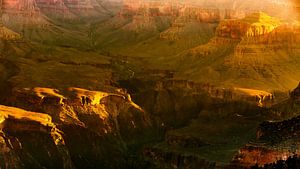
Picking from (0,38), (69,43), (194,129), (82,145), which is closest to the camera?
(82,145)

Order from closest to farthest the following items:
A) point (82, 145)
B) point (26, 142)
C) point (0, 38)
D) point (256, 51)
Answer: point (26, 142) → point (82, 145) → point (256, 51) → point (0, 38)

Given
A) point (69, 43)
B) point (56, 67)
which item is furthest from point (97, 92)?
point (69, 43)

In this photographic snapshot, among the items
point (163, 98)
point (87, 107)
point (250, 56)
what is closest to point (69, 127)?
point (87, 107)

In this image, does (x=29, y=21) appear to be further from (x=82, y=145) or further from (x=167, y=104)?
(x=82, y=145)

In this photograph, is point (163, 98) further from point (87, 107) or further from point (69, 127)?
point (69, 127)

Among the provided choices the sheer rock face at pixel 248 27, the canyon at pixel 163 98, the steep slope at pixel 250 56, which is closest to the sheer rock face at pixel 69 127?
the canyon at pixel 163 98

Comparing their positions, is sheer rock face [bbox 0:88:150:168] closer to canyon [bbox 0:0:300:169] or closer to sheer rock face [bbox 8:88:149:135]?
sheer rock face [bbox 8:88:149:135]

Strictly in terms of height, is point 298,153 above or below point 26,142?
above

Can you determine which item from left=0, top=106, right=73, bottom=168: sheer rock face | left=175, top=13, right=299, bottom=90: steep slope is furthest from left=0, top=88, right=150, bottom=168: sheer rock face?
left=175, top=13, right=299, bottom=90: steep slope

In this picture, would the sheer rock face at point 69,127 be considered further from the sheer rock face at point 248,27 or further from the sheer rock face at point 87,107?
the sheer rock face at point 248,27

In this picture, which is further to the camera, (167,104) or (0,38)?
(0,38)

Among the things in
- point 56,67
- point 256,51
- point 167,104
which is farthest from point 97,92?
point 256,51
